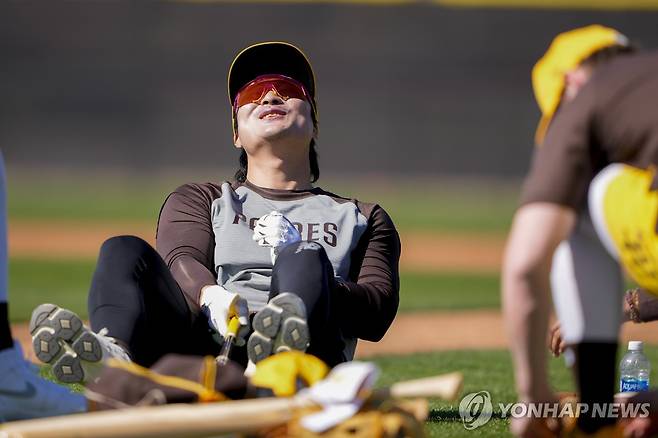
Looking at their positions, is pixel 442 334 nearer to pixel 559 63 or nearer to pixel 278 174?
pixel 278 174

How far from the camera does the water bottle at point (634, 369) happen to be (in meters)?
4.09

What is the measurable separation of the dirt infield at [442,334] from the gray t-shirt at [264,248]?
85.9 inches

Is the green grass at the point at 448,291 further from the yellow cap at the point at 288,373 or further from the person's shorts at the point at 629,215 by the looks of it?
the person's shorts at the point at 629,215

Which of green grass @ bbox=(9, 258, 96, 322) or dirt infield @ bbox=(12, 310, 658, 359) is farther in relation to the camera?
green grass @ bbox=(9, 258, 96, 322)

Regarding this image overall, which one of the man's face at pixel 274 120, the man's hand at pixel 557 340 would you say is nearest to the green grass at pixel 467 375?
the man's hand at pixel 557 340

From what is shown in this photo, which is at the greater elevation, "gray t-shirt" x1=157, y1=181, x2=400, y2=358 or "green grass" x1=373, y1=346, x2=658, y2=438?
"gray t-shirt" x1=157, y1=181, x2=400, y2=358

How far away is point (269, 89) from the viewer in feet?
13.3

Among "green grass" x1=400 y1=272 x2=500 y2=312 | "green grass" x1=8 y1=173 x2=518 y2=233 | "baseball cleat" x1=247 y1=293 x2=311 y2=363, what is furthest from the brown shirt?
"green grass" x1=8 y1=173 x2=518 y2=233

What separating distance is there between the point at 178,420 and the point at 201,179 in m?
20.8

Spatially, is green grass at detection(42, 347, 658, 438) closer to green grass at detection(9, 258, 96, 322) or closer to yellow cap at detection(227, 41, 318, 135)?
yellow cap at detection(227, 41, 318, 135)

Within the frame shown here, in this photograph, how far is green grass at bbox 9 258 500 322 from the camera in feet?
29.3

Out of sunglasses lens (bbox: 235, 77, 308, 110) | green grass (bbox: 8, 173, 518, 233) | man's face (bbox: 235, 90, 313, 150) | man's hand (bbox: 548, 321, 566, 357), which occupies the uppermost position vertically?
sunglasses lens (bbox: 235, 77, 308, 110)

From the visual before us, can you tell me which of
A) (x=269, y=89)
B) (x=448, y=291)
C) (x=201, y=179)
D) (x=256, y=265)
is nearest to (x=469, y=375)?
→ (x=256, y=265)
